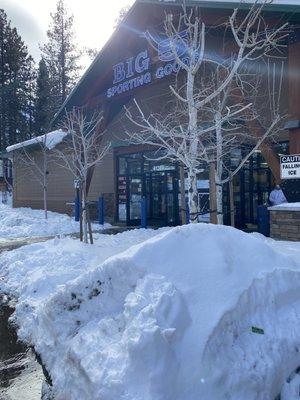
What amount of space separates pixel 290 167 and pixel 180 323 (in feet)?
23.5

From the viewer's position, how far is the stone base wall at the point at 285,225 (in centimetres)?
966

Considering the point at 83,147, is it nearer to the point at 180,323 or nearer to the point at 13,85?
the point at 180,323

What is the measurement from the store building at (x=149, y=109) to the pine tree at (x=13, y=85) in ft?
79.5

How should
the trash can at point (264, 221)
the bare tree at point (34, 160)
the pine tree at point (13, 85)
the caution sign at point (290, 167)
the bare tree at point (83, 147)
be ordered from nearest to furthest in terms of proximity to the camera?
the caution sign at point (290, 167), the trash can at point (264, 221), the bare tree at point (83, 147), the bare tree at point (34, 160), the pine tree at point (13, 85)

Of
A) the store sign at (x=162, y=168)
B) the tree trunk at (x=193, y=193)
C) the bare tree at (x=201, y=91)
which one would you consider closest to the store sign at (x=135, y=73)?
the bare tree at (x=201, y=91)

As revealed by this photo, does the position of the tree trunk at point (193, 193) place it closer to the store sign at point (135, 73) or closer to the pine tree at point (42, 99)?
the store sign at point (135, 73)

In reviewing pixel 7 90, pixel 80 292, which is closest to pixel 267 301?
pixel 80 292

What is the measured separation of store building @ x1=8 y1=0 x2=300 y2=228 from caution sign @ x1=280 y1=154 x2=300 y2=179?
1052 mm

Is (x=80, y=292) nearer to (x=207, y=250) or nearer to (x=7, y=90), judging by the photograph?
(x=207, y=250)

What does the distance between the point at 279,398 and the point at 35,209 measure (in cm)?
2316

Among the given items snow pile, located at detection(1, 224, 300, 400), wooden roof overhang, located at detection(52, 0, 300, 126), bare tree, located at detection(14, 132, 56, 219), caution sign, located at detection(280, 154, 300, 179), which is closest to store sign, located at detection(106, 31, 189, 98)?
wooden roof overhang, located at detection(52, 0, 300, 126)

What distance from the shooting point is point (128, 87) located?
1578 centimetres

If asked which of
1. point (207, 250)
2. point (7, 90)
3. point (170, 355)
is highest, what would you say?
point (7, 90)

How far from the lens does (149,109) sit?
17.3 metres
